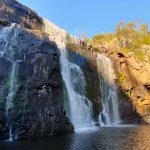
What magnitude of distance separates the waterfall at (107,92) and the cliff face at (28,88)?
13.2 meters


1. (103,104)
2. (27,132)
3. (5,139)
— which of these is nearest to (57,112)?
(27,132)

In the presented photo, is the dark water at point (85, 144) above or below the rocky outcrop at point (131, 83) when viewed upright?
below

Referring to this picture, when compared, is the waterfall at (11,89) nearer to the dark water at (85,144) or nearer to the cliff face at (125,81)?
the dark water at (85,144)

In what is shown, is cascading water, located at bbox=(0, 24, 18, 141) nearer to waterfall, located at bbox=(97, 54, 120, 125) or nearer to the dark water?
the dark water

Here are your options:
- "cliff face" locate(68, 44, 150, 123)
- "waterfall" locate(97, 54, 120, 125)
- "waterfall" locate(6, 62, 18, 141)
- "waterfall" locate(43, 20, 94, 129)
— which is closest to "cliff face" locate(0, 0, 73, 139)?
"waterfall" locate(6, 62, 18, 141)

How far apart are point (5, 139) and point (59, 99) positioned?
812cm

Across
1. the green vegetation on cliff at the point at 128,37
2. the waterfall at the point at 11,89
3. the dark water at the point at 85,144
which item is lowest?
the dark water at the point at 85,144

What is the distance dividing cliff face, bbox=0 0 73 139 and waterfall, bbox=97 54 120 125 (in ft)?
43.4

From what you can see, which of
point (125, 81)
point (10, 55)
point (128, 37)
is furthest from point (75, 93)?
point (128, 37)

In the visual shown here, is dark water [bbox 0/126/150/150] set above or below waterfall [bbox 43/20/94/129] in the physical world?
below

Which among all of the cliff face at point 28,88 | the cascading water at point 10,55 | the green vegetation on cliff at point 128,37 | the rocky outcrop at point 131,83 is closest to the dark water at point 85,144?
the cliff face at point 28,88

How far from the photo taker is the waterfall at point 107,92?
44.5m

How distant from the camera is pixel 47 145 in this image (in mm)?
23484

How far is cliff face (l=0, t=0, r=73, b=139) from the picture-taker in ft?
95.0
